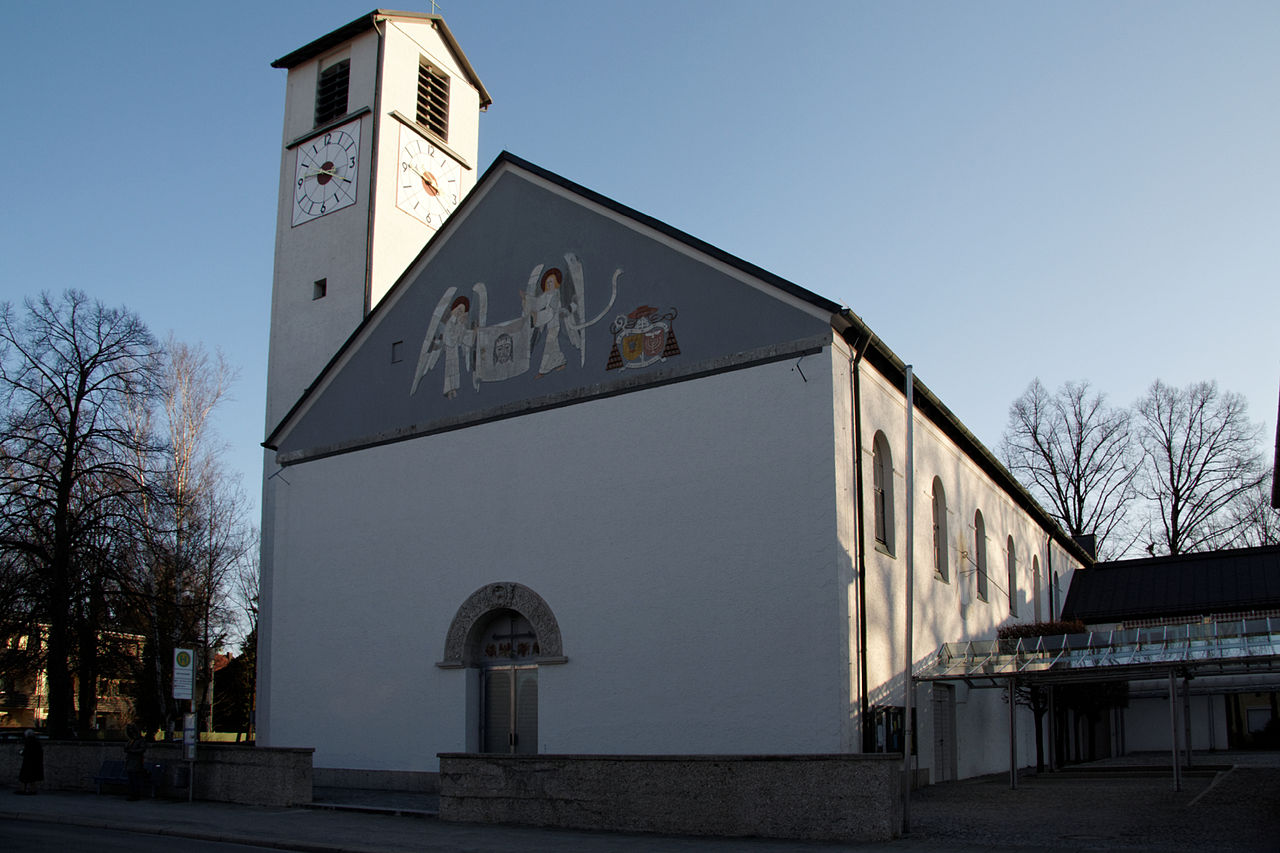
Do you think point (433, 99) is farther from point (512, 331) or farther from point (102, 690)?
point (102, 690)

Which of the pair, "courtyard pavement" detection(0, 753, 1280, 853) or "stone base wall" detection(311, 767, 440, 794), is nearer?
"courtyard pavement" detection(0, 753, 1280, 853)

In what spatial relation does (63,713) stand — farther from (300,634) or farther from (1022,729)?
(1022,729)

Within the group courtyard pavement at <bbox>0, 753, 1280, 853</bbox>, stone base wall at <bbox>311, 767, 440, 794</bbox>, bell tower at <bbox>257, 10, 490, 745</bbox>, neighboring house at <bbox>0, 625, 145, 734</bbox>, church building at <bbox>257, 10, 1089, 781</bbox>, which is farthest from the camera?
neighboring house at <bbox>0, 625, 145, 734</bbox>

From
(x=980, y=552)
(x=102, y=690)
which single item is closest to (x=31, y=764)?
(x=102, y=690)

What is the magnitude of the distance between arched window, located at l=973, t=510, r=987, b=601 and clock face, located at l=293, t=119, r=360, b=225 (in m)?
17.6

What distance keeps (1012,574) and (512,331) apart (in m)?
17.5

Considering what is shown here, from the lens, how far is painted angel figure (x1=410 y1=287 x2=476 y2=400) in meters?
22.6

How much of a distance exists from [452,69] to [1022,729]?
79.3 feet

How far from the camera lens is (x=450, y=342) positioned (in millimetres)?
22938

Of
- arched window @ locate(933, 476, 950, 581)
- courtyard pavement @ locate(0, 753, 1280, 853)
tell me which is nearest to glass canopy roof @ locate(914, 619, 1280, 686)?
courtyard pavement @ locate(0, 753, 1280, 853)

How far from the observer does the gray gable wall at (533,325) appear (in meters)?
18.9

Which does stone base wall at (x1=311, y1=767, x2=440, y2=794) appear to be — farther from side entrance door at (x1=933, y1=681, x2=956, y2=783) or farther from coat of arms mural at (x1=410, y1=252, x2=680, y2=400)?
side entrance door at (x1=933, y1=681, x2=956, y2=783)

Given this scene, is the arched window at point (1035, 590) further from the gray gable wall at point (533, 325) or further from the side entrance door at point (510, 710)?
the gray gable wall at point (533, 325)

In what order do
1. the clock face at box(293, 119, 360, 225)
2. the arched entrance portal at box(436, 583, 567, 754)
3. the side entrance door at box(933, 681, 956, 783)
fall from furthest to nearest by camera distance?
the clock face at box(293, 119, 360, 225) → the side entrance door at box(933, 681, 956, 783) → the arched entrance portal at box(436, 583, 567, 754)
